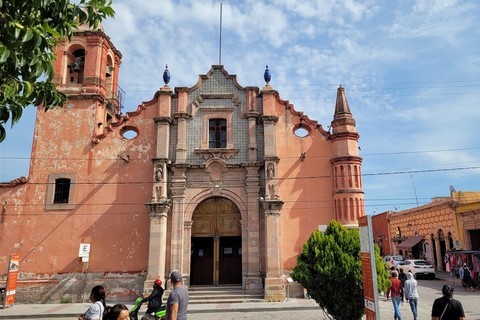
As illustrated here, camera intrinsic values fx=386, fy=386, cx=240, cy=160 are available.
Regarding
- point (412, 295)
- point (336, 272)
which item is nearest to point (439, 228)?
point (412, 295)

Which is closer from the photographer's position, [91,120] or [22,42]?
[22,42]

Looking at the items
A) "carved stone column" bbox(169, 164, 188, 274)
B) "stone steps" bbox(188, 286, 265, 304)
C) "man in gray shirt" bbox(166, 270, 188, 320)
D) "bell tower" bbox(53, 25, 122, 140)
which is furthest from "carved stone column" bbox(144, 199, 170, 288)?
"man in gray shirt" bbox(166, 270, 188, 320)

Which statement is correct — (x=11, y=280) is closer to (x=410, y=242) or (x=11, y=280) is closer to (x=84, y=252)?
(x=84, y=252)

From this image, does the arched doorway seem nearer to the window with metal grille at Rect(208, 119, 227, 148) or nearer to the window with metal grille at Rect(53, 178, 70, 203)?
the window with metal grille at Rect(208, 119, 227, 148)

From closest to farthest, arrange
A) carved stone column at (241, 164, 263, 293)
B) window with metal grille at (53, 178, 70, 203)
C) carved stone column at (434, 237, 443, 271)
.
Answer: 1. carved stone column at (241, 164, 263, 293)
2. window with metal grille at (53, 178, 70, 203)
3. carved stone column at (434, 237, 443, 271)

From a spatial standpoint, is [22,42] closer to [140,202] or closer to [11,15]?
[11,15]

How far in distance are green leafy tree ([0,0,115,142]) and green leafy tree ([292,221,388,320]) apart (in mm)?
7986

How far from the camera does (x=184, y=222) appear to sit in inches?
744

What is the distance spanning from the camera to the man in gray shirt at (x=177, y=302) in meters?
6.31

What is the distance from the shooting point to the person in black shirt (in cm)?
665

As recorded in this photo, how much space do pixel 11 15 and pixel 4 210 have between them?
17.9 m

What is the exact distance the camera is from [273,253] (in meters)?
17.8

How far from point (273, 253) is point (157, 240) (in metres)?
5.42

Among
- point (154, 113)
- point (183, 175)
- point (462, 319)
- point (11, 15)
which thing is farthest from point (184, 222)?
point (11, 15)
